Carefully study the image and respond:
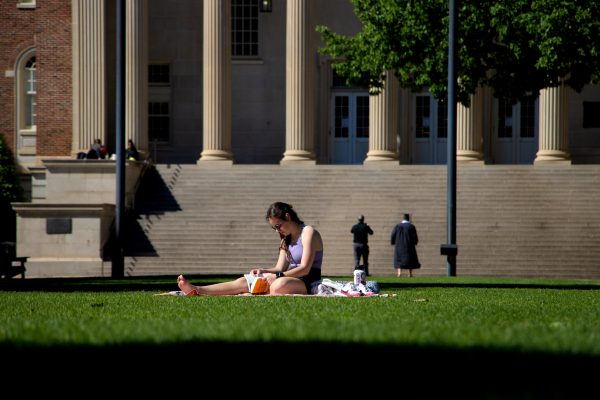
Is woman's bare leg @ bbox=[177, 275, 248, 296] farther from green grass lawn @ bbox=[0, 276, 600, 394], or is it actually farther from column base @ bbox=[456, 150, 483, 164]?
column base @ bbox=[456, 150, 483, 164]

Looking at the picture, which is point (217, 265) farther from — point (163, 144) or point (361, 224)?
point (163, 144)

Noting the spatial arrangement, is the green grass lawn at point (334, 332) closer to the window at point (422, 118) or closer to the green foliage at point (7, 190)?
the green foliage at point (7, 190)

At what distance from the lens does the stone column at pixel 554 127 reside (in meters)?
42.2

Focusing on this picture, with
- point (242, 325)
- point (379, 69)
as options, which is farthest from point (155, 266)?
→ point (242, 325)

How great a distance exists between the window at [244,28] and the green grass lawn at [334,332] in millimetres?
36931

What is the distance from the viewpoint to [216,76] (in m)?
42.5

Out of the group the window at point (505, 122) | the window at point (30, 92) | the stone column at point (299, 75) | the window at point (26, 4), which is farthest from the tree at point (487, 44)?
the window at point (30, 92)

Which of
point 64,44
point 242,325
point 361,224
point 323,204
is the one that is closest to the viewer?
point 242,325

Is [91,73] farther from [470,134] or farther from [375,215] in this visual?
[470,134]

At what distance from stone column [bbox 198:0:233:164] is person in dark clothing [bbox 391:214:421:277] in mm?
13297

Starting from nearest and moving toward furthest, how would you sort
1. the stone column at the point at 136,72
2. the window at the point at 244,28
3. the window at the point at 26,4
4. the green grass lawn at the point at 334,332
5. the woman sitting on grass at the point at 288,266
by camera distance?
the green grass lawn at the point at 334,332
the woman sitting on grass at the point at 288,266
the stone column at the point at 136,72
the window at the point at 26,4
the window at the point at 244,28

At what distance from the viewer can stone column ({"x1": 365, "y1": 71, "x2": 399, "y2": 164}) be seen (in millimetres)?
42844

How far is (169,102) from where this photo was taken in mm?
49781

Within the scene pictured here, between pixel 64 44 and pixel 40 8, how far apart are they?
73.8 inches
